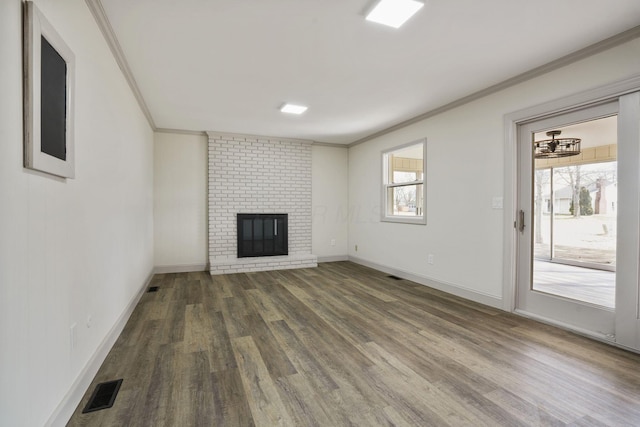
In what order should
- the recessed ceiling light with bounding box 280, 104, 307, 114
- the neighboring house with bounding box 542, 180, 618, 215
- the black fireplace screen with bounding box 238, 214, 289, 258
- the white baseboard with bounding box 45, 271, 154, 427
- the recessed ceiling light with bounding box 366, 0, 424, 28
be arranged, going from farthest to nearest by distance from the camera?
1. the black fireplace screen with bounding box 238, 214, 289, 258
2. the recessed ceiling light with bounding box 280, 104, 307, 114
3. the neighboring house with bounding box 542, 180, 618, 215
4. the recessed ceiling light with bounding box 366, 0, 424, 28
5. the white baseboard with bounding box 45, 271, 154, 427

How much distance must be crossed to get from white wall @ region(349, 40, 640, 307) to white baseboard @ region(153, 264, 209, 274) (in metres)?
3.37

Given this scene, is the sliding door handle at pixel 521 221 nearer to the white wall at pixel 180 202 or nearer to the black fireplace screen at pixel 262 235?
the black fireplace screen at pixel 262 235

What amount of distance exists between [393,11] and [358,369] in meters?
2.48

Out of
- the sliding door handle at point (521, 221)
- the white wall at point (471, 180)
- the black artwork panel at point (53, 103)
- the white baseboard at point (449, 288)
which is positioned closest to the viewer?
the black artwork panel at point (53, 103)

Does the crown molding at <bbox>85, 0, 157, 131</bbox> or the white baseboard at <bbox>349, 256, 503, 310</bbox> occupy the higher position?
the crown molding at <bbox>85, 0, 157, 131</bbox>

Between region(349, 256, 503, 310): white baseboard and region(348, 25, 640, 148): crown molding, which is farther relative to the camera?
region(349, 256, 503, 310): white baseboard

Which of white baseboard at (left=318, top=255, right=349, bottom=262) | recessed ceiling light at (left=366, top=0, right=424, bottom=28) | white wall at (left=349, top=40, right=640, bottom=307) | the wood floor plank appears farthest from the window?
the wood floor plank

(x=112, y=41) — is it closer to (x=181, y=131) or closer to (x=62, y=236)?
(x=62, y=236)

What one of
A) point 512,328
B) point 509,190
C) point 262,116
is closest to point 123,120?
point 262,116

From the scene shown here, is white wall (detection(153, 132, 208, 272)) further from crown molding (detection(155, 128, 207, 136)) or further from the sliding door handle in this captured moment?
the sliding door handle

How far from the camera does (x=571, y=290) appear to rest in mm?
2836

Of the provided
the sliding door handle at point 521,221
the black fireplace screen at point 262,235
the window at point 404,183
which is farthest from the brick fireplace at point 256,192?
the sliding door handle at point 521,221

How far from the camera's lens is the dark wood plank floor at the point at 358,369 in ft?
5.48

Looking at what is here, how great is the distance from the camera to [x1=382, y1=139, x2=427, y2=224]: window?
183 inches
